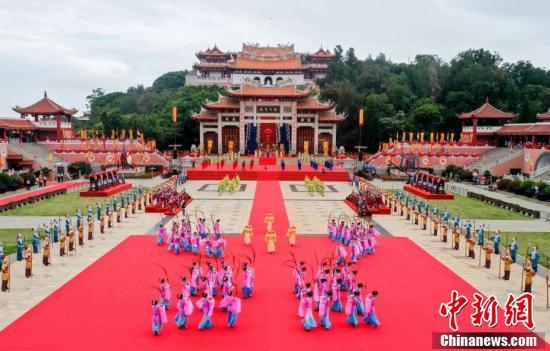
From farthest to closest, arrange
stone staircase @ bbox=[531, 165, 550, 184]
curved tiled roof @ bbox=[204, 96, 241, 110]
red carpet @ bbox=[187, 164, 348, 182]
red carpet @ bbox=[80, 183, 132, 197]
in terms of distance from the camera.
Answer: curved tiled roof @ bbox=[204, 96, 241, 110] → red carpet @ bbox=[187, 164, 348, 182] → stone staircase @ bbox=[531, 165, 550, 184] → red carpet @ bbox=[80, 183, 132, 197]

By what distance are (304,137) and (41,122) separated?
2941cm

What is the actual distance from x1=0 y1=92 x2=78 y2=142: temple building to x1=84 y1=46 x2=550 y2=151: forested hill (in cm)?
608

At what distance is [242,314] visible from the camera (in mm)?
11555

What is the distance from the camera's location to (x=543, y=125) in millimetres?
44688

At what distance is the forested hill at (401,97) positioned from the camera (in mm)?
57625

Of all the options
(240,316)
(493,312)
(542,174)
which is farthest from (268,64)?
(493,312)

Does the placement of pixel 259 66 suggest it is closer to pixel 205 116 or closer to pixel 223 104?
pixel 223 104

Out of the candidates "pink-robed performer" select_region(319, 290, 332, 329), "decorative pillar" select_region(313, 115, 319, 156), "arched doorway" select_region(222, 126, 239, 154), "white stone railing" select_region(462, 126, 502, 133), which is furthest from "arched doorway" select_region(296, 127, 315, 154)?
"pink-robed performer" select_region(319, 290, 332, 329)

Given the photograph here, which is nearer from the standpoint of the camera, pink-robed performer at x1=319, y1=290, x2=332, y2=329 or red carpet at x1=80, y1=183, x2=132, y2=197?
pink-robed performer at x1=319, y1=290, x2=332, y2=329

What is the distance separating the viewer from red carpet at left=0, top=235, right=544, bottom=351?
→ 9992mm

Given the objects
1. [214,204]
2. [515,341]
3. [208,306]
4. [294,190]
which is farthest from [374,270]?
[294,190]

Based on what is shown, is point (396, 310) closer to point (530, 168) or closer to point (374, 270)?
point (374, 270)

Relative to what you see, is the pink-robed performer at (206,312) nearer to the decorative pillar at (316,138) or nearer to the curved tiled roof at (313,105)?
the curved tiled roof at (313,105)

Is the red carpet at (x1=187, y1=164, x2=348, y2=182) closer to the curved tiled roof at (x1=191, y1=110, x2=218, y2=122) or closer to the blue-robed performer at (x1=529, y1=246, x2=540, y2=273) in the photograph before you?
the curved tiled roof at (x1=191, y1=110, x2=218, y2=122)
